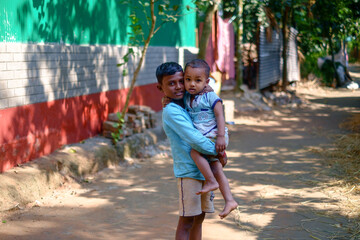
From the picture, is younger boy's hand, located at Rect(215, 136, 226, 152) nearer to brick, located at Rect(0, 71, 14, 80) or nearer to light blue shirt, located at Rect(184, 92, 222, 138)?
light blue shirt, located at Rect(184, 92, 222, 138)

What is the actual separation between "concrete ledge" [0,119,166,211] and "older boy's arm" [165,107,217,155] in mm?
2456

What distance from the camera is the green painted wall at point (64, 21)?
503 cm

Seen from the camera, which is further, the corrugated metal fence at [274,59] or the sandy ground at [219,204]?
the corrugated metal fence at [274,59]

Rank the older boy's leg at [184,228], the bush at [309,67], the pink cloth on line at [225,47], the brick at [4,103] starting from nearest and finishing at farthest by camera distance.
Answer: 1. the older boy's leg at [184,228]
2. the brick at [4,103]
3. the pink cloth on line at [225,47]
4. the bush at [309,67]

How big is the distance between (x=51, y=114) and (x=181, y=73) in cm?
335

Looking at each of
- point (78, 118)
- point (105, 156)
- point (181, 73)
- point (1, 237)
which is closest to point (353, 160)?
point (105, 156)

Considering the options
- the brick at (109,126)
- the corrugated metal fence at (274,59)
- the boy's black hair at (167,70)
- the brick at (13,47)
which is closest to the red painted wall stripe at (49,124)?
the brick at (109,126)

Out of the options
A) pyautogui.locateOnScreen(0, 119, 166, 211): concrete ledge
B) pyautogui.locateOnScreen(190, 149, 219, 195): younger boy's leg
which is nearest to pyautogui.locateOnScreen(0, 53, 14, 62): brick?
pyautogui.locateOnScreen(0, 119, 166, 211): concrete ledge

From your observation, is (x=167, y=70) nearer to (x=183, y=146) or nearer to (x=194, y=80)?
(x=194, y=80)

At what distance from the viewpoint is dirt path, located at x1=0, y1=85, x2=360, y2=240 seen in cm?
395

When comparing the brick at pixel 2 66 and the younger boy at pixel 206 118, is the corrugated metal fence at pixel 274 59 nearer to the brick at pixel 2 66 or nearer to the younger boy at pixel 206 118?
the brick at pixel 2 66

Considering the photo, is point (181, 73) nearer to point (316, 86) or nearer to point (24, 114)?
point (24, 114)

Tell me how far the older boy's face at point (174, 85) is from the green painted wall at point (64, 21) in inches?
112

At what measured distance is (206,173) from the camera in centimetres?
274
